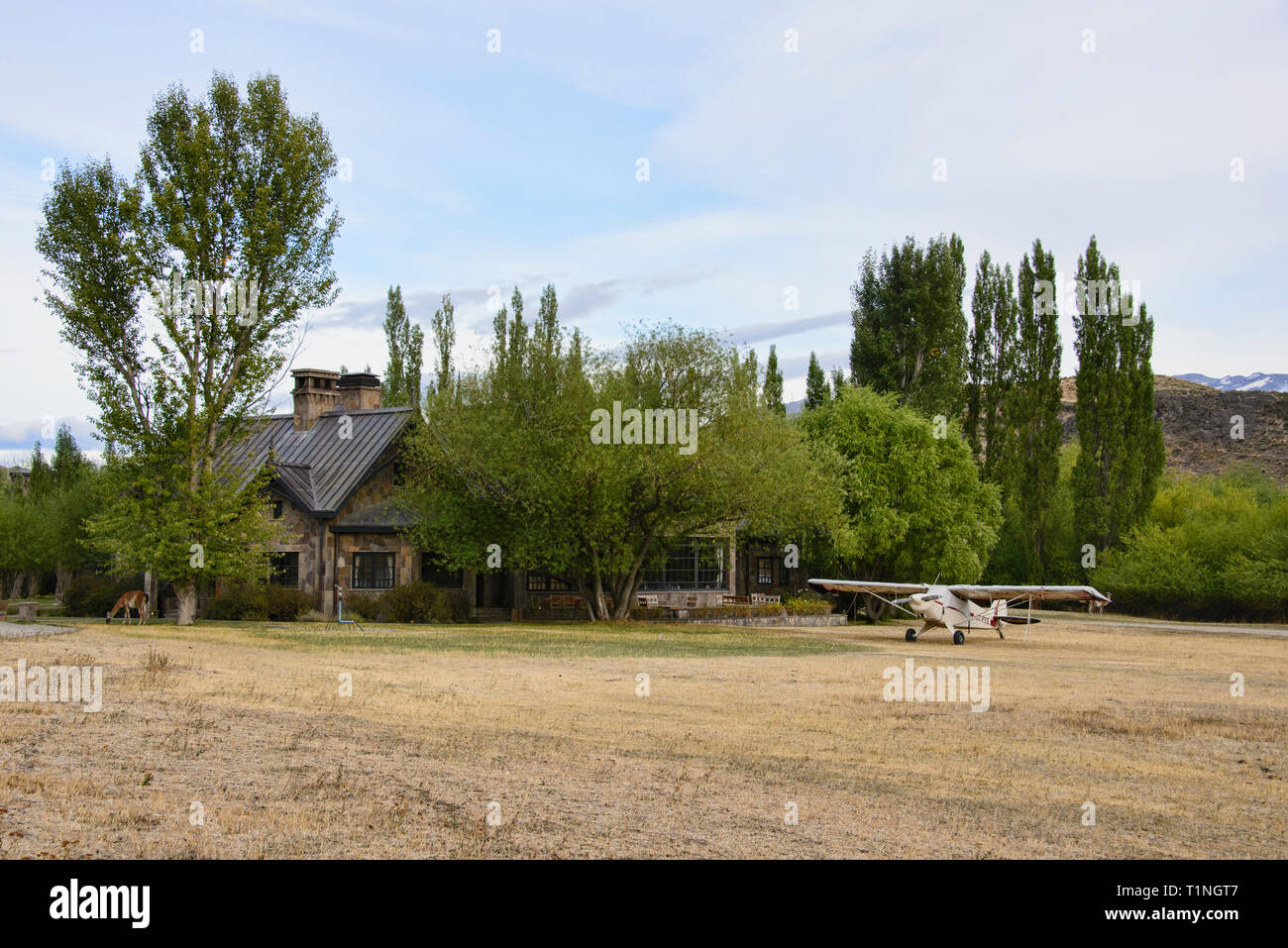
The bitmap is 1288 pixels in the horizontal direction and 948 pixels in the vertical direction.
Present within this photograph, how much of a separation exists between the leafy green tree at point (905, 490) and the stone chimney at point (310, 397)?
21073 millimetres

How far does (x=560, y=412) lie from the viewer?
37.5 metres

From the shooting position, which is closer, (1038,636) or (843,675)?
(843,675)

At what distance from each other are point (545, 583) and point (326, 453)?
10.0 meters

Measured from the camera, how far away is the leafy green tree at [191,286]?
99.9ft

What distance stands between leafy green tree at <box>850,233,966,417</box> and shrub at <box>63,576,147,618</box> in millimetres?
33977

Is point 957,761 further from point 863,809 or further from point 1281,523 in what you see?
point 1281,523

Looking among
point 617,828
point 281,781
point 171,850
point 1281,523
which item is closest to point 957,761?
point 617,828

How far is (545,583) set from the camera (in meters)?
43.3

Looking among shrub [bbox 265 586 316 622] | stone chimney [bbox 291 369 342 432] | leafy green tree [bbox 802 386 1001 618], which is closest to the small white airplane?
leafy green tree [bbox 802 386 1001 618]

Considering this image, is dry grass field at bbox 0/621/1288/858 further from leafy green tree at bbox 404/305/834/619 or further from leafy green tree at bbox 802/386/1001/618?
leafy green tree at bbox 802/386/1001/618

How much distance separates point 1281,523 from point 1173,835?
4908 centimetres

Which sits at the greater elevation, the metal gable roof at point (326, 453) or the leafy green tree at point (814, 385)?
the leafy green tree at point (814, 385)

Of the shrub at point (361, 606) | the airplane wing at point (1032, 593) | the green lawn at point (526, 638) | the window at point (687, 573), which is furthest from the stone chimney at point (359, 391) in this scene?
the airplane wing at point (1032, 593)

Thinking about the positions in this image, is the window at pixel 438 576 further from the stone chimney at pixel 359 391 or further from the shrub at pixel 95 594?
the shrub at pixel 95 594
